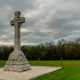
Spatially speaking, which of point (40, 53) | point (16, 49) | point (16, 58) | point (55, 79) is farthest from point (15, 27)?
point (40, 53)

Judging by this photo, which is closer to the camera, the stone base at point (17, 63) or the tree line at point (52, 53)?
the stone base at point (17, 63)

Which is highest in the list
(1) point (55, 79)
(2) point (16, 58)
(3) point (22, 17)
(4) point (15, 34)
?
(3) point (22, 17)

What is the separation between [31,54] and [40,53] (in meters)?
2.70

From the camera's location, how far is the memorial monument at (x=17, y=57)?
490 inches

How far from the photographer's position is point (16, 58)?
41.4 feet

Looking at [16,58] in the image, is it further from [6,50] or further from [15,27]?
[6,50]

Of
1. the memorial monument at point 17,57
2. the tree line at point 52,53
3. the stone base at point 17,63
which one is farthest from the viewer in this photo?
the tree line at point 52,53

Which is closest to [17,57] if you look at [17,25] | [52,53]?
[17,25]

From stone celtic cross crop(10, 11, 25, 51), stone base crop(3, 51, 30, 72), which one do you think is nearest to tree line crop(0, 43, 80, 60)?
stone celtic cross crop(10, 11, 25, 51)

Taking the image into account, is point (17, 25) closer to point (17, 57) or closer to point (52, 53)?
point (17, 57)

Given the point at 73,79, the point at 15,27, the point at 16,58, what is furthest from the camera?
the point at 15,27

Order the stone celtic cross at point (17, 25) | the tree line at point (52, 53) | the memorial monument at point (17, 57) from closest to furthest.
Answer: the memorial monument at point (17, 57) < the stone celtic cross at point (17, 25) < the tree line at point (52, 53)

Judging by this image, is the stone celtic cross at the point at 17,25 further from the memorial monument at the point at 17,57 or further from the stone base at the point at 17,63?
the stone base at the point at 17,63

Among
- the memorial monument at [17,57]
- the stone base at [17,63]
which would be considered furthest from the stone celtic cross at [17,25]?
the stone base at [17,63]
